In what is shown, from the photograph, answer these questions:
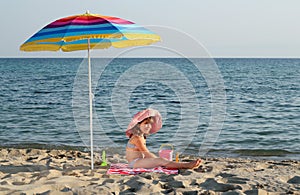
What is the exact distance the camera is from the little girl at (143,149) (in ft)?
20.2

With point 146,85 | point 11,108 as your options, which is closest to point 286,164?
point 11,108

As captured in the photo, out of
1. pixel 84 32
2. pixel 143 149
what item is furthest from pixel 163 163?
pixel 84 32

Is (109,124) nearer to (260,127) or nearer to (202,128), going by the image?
(202,128)

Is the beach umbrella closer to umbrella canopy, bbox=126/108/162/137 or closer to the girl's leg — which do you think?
umbrella canopy, bbox=126/108/162/137

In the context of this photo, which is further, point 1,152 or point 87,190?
point 1,152

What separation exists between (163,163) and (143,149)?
1.10ft

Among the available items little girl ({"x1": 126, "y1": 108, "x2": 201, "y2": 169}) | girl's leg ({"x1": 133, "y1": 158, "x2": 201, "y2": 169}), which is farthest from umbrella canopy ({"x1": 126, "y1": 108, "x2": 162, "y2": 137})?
girl's leg ({"x1": 133, "y1": 158, "x2": 201, "y2": 169})

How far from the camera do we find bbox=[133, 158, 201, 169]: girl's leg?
613cm

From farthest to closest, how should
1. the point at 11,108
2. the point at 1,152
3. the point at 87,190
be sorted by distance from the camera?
the point at 11,108, the point at 1,152, the point at 87,190

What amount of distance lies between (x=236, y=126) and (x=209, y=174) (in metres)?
7.20

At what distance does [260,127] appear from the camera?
1270cm

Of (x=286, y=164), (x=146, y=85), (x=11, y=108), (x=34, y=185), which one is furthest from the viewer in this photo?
(x=146, y=85)

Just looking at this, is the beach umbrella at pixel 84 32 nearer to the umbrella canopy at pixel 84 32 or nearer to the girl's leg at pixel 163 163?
the umbrella canopy at pixel 84 32

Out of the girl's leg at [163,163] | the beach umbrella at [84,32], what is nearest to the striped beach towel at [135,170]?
the girl's leg at [163,163]
